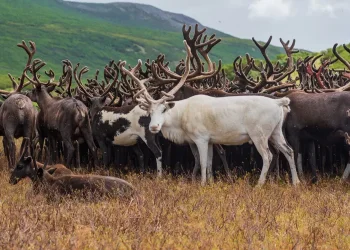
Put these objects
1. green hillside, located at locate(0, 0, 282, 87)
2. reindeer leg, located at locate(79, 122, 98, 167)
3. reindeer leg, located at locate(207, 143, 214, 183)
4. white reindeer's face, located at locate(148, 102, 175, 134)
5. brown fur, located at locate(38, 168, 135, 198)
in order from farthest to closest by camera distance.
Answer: green hillside, located at locate(0, 0, 282, 87) < reindeer leg, located at locate(79, 122, 98, 167) < reindeer leg, located at locate(207, 143, 214, 183) < white reindeer's face, located at locate(148, 102, 175, 134) < brown fur, located at locate(38, 168, 135, 198)

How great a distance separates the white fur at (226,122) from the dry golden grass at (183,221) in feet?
3.85

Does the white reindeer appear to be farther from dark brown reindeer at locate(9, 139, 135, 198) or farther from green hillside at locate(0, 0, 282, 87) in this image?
green hillside at locate(0, 0, 282, 87)

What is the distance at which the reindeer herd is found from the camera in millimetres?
9898

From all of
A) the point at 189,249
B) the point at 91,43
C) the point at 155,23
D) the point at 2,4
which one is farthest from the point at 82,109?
the point at 155,23

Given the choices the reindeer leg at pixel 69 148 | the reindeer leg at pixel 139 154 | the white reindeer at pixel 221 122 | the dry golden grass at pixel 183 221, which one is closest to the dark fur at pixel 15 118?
the reindeer leg at pixel 69 148

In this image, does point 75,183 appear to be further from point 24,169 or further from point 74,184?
point 24,169

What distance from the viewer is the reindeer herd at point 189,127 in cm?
990

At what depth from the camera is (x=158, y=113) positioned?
10.5 metres

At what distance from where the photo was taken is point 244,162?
1166cm

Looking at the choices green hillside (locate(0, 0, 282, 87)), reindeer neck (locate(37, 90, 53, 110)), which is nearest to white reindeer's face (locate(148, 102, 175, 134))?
reindeer neck (locate(37, 90, 53, 110))

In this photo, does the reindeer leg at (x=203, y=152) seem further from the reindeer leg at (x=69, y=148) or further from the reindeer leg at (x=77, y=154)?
the reindeer leg at (x=77, y=154)

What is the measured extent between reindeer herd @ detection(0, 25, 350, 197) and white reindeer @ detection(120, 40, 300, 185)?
0.02m

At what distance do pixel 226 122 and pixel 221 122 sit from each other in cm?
8

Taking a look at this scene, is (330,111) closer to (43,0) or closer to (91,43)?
(91,43)
